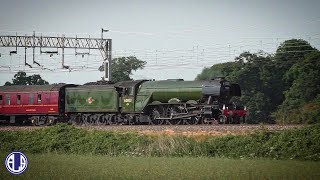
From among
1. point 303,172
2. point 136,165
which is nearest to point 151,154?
point 136,165

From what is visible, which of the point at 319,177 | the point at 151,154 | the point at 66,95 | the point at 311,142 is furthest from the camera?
the point at 66,95

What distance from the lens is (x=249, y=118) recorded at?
7462 cm

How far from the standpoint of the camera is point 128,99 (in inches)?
1850

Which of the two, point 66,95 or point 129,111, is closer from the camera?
point 129,111

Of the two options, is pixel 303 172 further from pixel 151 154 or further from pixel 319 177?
pixel 151 154

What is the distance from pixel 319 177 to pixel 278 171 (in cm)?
199

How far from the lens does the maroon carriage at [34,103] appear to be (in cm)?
5041

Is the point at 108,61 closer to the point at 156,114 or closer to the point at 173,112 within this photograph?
the point at 156,114

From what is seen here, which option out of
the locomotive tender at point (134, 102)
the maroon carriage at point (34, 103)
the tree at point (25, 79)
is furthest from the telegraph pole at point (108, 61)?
the tree at point (25, 79)

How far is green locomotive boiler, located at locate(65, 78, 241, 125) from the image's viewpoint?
43594 millimetres

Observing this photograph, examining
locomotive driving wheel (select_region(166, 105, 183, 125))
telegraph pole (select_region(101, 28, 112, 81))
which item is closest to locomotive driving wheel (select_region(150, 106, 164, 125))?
Answer: locomotive driving wheel (select_region(166, 105, 183, 125))

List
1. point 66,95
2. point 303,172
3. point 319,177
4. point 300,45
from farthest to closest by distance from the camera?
1. point 300,45
2. point 66,95
3. point 303,172
4. point 319,177

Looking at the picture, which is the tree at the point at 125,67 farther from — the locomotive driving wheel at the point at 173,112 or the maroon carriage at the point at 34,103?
the locomotive driving wheel at the point at 173,112

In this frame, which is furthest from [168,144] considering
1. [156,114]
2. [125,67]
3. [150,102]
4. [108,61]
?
[125,67]
